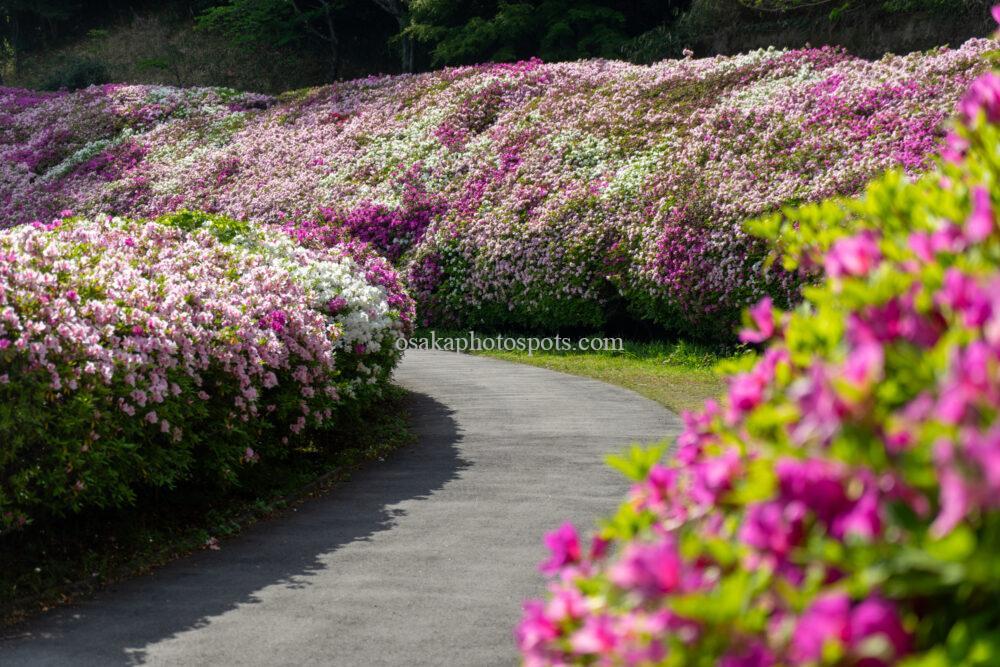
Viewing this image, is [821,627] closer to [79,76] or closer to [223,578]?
[223,578]

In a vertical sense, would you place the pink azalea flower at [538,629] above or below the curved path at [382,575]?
above

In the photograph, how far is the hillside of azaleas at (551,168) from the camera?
1608cm

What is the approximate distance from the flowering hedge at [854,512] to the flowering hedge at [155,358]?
16.7 ft

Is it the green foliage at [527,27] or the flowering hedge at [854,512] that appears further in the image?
the green foliage at [527,27]

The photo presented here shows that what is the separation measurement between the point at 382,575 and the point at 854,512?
539 centimetres

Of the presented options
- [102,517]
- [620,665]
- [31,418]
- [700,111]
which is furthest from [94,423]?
[700,111]

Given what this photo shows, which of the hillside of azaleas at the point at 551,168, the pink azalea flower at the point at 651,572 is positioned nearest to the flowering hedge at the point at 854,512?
the pink azalea flower at the point at 651,572

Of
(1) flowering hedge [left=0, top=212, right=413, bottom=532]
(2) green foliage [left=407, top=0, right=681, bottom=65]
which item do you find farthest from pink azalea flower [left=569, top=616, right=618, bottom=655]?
(2) green foliage [left=407, top=0, right=681, bottom=65]

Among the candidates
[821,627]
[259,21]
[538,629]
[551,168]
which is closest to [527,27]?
[259,21]

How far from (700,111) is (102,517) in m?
15.6

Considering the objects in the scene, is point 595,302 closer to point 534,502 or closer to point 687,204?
point 687,204

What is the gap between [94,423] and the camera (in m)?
6.81

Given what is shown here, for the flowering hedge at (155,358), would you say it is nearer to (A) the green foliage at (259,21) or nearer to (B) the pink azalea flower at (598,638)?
(B) the pink azalea flower at (598,638)

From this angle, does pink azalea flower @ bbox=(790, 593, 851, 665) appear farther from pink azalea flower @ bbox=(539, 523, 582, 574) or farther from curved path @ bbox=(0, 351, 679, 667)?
Result: curved path @ bbox=(0, 351, 679, 667)
